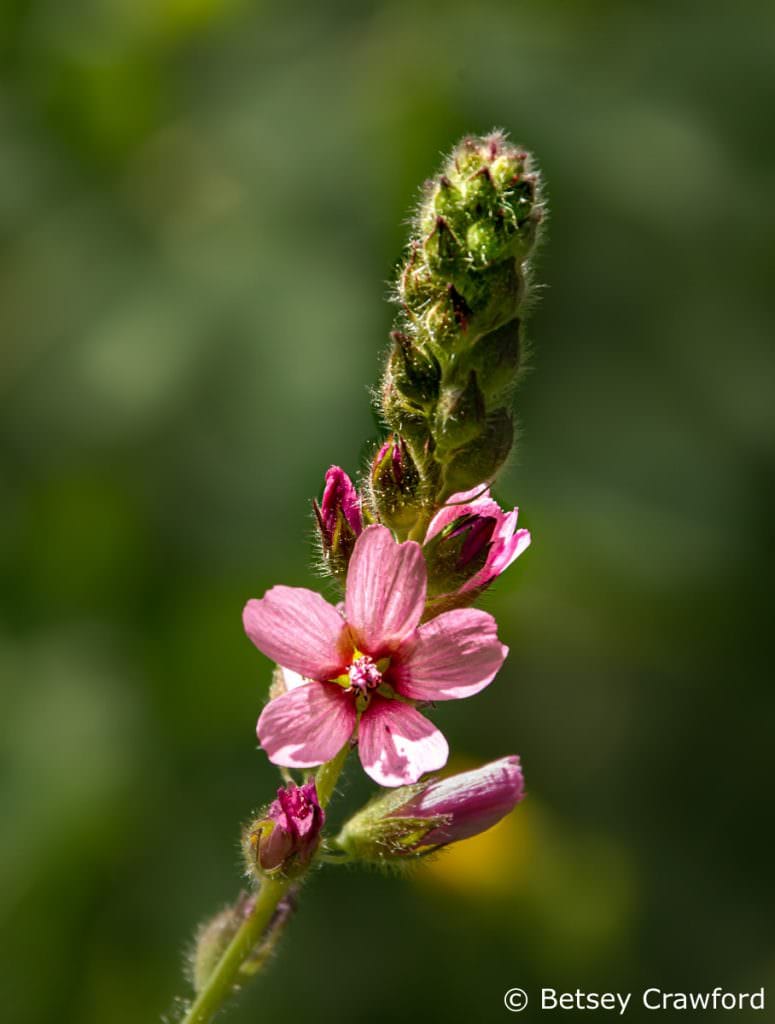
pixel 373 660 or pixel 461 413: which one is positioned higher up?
pixel 461 413

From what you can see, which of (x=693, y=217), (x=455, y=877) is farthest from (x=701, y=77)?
(x=455, y=877)

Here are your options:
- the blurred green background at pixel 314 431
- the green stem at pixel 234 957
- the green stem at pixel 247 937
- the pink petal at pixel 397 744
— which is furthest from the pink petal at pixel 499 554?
the blurred green background at pixel 314 431

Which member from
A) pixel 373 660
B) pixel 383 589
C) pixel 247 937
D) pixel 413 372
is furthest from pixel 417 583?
pixel 247 937

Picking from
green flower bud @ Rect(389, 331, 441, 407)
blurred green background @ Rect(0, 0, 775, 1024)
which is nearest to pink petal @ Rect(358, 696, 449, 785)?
green flower bud @ Rect(389, 331, 441, 407)

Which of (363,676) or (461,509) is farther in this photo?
(461,509)

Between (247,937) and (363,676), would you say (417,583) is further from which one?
(247,937)

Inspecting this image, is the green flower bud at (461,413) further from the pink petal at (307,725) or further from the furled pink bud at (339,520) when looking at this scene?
the pink petal at (307,725)
